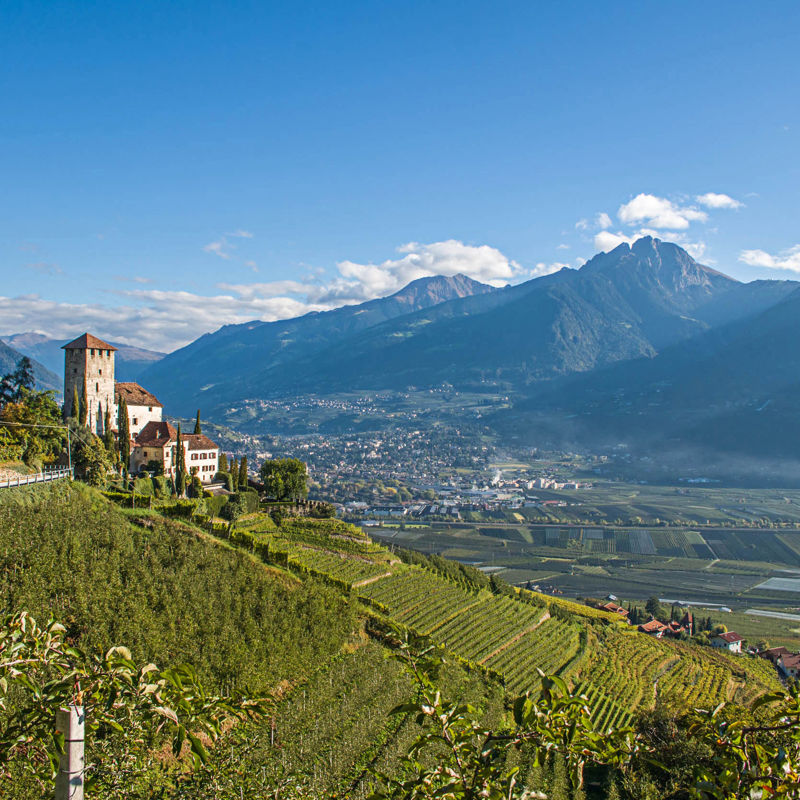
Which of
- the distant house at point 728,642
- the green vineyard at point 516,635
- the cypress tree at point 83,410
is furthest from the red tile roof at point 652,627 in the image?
the cypress tree at point 83,410

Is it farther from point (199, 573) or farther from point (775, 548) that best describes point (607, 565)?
point (199, 573)

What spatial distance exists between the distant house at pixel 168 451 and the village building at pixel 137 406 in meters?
0.66

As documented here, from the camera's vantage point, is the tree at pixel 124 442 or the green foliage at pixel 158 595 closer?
the green foliage at pixel 158 595

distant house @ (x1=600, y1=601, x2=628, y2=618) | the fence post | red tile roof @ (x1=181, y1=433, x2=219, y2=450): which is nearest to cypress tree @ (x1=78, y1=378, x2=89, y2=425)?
red tile roof @ (x1=181, y1=433, x2=219, y2=450)

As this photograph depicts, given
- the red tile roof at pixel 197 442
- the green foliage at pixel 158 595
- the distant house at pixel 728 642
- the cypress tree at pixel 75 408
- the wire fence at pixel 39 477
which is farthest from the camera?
the distant house at pixel 728 642

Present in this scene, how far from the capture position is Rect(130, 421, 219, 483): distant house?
42.7 m

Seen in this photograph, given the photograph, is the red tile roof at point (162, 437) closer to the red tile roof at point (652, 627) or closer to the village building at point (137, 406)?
the village building at point (137, 406)

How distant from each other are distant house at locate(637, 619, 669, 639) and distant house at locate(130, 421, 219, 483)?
38.8m

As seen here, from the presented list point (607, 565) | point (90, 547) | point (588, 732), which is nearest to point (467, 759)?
point (588, 732)

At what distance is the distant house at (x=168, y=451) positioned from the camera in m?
42.7

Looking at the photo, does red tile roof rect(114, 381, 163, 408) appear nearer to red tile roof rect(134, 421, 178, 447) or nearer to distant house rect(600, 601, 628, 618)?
red tile roof rect(134, 421, 178, 447)

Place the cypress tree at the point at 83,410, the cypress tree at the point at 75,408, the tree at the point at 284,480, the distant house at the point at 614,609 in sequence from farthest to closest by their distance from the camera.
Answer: the distant house at the point at 614,609, the tree at the point at 284,480, the cypress tree at the point at 83,410, the cypress tree at the point at 75,408

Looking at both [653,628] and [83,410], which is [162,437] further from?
[653,628]

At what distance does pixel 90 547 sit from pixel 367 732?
11.0 m
